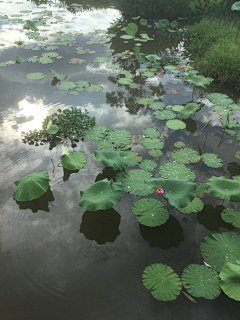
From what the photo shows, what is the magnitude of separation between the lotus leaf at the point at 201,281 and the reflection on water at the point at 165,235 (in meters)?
0.30

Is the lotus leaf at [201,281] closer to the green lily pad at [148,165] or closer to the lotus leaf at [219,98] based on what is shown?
the green lily pad at [148,165]

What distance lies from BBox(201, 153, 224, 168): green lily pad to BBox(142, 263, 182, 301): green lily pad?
163cm

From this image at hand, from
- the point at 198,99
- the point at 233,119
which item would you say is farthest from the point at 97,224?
the point at 198,99

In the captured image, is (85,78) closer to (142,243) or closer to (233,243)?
(142,243)

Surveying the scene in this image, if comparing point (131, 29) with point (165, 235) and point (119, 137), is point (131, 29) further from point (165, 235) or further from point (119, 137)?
point (165, 235)

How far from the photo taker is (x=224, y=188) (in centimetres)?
239

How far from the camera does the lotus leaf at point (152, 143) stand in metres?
3.36

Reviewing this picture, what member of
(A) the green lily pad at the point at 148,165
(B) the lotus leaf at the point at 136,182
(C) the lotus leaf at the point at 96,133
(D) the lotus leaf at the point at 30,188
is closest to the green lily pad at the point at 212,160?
(A) the green lily pad at the point at 148,165

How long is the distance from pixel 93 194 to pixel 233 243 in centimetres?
145

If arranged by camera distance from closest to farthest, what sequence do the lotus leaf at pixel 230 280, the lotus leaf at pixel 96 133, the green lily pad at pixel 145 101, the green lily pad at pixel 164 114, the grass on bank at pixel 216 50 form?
the lotus leaf at pixel 230 280
the lotus leaf at pixel 96 133
the green lily pad at pixel 164 114
the green lily pad at pixel 145 101
the grass on bank at pixel 216 50

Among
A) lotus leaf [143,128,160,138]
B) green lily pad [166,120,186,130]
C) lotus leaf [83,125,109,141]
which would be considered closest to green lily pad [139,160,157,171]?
lotus leaf [143,128,160,138]

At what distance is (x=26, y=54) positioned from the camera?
6.27m

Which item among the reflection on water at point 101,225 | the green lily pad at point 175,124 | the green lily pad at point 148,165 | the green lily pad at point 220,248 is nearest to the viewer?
the green lily pad at point 220,248

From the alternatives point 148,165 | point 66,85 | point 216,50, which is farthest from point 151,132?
point 216,50
